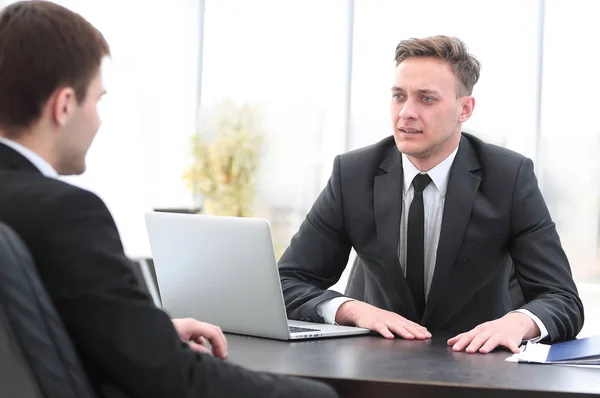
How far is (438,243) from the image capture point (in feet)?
8.55

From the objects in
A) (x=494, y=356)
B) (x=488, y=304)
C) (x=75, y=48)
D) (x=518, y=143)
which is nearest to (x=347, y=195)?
(x=488, y=304)

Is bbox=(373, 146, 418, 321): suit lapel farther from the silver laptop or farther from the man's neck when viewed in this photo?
the man's neck

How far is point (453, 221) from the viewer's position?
8.56 feet

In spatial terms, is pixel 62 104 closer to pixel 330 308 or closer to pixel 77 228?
pixel 77 228

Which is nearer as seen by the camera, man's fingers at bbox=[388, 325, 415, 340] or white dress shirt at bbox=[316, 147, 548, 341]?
man's fingers at bbox=[388, 325, 415, 340]

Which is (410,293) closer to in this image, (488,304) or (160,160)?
(488,304)

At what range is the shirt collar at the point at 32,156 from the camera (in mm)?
1342

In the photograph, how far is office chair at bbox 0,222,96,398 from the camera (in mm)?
1149

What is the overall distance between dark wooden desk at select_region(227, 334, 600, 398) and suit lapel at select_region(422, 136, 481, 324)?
0.51m

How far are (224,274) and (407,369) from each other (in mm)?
599

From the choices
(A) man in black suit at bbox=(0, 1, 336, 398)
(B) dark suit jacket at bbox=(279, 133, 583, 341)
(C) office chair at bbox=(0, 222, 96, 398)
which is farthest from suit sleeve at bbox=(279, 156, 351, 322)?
(C) office chair at bbox=(0, 222, 96, 398)

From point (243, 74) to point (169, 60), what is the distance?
59cm

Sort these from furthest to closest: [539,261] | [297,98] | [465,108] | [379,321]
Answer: [297,98] → [465,108] → [539,261] → [379,321]

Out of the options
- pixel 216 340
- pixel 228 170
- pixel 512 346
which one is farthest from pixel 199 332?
pixel 228 170
